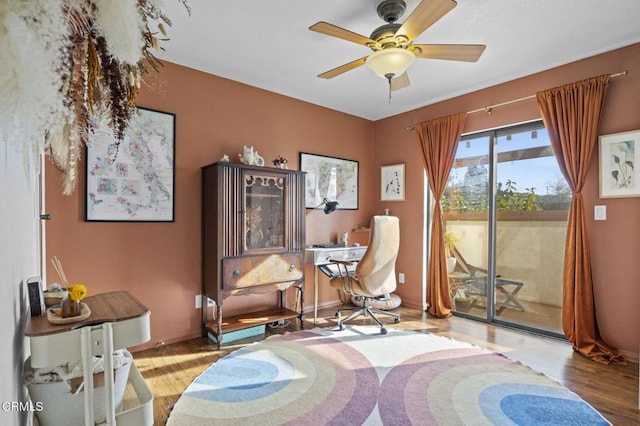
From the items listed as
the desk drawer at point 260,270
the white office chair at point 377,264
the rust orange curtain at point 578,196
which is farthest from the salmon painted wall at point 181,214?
the rust orange curtain at point 578,196

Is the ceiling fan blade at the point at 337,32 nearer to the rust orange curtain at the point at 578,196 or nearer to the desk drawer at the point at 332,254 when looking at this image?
the rust orange curtain at the point at 578,196

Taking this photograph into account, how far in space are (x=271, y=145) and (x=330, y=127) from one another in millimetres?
947

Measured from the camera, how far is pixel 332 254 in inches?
142

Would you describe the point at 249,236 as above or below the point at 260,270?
above

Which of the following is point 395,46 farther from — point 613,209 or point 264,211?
point 613,209

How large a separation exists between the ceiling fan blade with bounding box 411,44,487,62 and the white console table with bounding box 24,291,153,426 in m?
2.12

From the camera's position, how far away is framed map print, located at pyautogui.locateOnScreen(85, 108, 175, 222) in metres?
2.51

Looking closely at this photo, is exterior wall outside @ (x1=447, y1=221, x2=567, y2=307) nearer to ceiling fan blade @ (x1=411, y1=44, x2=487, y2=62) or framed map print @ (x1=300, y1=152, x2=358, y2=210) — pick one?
framed map print @ (x1=300, y1=152, x2=358, y2=210)

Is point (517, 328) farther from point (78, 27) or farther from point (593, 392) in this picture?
point (78, 27)

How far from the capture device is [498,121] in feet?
11.0

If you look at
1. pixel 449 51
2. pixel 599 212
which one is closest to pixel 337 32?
pixel 449 51

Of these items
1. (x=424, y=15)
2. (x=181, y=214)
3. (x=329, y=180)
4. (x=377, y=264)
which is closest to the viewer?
(x=424, y=15)

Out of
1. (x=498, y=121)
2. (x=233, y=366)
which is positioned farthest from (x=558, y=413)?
(x=498, y=121)

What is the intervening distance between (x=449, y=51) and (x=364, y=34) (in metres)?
0.71
